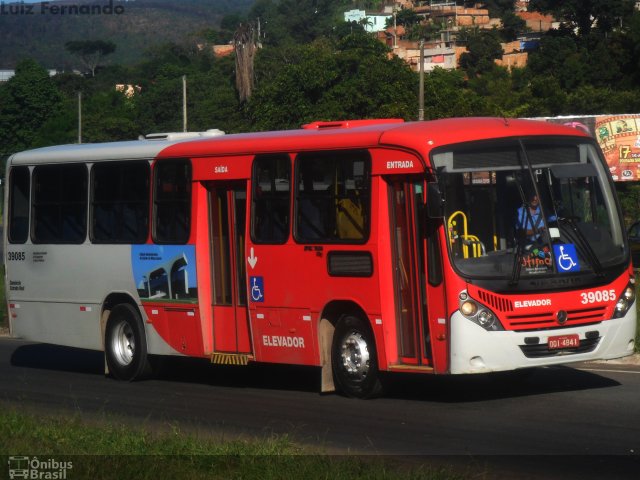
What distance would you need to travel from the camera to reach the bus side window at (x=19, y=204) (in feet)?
59.6

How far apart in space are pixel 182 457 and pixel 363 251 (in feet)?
14.0

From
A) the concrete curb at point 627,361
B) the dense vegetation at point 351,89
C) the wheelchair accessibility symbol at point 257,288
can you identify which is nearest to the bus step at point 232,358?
the wheelchair accessibility symbol at point 257,288

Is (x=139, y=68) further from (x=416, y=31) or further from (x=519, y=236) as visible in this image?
(x=519, y=236)

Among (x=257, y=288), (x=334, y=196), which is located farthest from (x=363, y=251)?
(x=257, y=288)

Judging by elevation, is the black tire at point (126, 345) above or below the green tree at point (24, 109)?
below

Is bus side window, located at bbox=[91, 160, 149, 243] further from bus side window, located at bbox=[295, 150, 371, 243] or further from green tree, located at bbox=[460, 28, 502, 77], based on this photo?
green tree, located at bbox=[460, 28, 502, 77]

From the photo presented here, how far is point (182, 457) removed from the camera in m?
9.52

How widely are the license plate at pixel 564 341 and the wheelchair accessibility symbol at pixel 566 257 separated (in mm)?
626

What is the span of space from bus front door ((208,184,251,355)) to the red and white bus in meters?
0.02

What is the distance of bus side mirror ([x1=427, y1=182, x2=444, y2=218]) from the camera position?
12352 mm

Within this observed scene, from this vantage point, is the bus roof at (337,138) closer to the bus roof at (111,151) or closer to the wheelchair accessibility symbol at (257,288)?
the bus roof at (111,151)

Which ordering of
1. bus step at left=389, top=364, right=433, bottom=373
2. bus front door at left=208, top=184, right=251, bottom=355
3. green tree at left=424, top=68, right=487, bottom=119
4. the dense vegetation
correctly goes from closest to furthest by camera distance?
bus step at left=389, top=364, right=433, bottom=373 < bus front door at left=208, top=184, right=251, bottom=355 < green tree at left=424, top=68, right=487, bottom=119 < the dense vegetation

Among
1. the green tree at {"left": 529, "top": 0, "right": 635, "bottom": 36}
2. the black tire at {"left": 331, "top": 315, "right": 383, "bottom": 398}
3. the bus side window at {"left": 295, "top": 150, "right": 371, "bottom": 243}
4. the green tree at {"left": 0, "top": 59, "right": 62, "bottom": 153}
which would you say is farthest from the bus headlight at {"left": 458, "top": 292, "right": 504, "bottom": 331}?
the green tree at {"left": 0, "top": 59, "right": 62, "bottom": 153}

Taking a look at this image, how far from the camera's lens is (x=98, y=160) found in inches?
671
